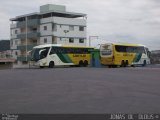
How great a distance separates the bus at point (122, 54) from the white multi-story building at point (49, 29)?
3109 centimetres

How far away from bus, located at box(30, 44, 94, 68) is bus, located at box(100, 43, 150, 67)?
4124 millimetres

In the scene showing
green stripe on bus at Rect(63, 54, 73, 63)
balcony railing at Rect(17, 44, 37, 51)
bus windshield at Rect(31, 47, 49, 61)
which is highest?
balcony railing at Rect(17, 44, 37, 51)

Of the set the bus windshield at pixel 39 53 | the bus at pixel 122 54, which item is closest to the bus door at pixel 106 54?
the bus at pixel 122 54

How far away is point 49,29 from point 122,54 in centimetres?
3447

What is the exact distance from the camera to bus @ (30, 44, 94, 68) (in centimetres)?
4372

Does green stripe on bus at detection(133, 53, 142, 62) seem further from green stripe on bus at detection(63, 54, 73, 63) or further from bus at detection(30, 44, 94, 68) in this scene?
green stripe on bus at detection(63, 54, 73, 63)

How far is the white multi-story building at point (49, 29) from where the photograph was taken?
7588cm

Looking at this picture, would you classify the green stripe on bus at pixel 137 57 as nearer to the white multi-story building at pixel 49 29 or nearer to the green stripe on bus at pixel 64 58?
the green stripe on bus at pixel 64 58

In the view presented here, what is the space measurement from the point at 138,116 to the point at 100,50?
35514 mm

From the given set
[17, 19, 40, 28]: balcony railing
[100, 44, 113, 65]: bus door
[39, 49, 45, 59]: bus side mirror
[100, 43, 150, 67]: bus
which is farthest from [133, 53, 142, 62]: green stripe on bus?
[17, 19, 40, 28]: balcony railing

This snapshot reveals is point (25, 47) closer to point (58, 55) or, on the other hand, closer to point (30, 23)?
point (30, 23)

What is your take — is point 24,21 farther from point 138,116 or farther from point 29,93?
point 138,116

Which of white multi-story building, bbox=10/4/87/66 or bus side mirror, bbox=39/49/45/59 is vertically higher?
white multi-story building, bbox=10/4/87/66

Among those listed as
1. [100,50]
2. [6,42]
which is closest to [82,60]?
[100,50]
